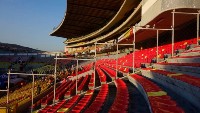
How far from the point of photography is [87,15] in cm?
4638

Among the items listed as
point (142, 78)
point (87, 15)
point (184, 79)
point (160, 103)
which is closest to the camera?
point (160, 103)

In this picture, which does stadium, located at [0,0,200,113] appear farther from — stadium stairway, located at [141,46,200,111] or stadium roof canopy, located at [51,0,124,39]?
stadium roof canopy, located at [51,0,124,39]

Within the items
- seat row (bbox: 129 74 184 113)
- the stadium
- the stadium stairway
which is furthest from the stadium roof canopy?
seat row (bbox: 129 74 184 113)

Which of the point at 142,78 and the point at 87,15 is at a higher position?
the point at 87,15

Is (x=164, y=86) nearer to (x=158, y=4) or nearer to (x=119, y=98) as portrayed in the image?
(x=119, y=98)

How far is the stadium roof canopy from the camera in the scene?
3875 cm

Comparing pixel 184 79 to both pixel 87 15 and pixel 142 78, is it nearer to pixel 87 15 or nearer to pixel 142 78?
pixel 142 78

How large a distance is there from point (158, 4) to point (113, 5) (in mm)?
25861

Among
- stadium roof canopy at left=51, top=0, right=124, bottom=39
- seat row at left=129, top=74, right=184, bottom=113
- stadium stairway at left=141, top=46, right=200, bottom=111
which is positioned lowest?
seat row at left=129, top=74, right=184, bottom=113

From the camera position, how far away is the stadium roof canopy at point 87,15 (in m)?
38.8

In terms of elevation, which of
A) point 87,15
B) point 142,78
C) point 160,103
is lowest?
point 160,103

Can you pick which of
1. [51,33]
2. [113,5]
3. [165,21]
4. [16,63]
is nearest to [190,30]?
[165,21]

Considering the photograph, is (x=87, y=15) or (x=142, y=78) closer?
(x=142, y=78)

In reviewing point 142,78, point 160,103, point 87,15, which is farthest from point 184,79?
point 87,15
